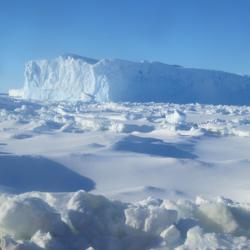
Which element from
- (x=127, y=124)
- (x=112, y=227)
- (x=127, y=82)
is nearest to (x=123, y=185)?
(x=112, y=227)

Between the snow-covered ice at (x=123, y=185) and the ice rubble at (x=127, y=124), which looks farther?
the ice rubble at (x=127, y=124)

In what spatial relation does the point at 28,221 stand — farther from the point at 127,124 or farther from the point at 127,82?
the point at 127,82

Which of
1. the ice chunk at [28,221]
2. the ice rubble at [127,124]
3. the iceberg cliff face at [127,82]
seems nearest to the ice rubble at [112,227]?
the ice chunk at [28,221]

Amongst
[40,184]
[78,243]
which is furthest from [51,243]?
[40,184]

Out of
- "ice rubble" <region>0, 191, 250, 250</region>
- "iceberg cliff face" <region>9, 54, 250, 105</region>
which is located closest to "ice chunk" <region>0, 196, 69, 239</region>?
"ice rubble" <region>0, 191, 250, 250</region>

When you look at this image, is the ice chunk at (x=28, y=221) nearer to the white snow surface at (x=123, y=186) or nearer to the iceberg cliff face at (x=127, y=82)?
the white snow surface at (x=123, y=186)

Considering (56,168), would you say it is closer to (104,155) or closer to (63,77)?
(104,155)
